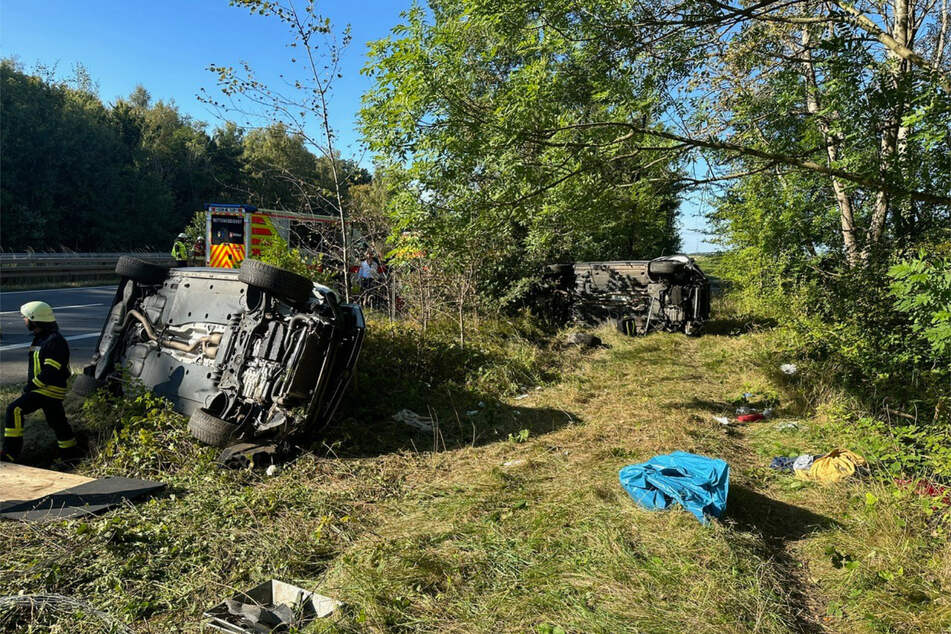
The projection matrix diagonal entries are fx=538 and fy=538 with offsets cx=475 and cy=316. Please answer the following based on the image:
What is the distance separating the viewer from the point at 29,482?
4.01 m

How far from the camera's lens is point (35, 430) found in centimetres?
531

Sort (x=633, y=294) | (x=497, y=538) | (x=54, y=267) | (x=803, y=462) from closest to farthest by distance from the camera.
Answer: (x=497, y=538)
(x=803, y=462)
(x=633, y=294)
(x=54, y=267)

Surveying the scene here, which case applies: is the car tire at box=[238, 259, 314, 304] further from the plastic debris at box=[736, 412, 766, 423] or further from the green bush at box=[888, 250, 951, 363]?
the plastic debris at box=[736, 412, 766, 423]

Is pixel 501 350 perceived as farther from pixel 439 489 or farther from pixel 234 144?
pixel 234 144

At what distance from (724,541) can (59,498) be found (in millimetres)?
4393

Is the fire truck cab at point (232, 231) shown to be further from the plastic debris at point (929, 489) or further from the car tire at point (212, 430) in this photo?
the plastic debris at point (929, 489)

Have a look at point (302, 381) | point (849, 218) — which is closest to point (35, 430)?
point (302, 381)

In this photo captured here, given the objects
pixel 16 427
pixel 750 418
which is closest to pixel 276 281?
pixel 16 427

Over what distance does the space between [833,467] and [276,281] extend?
490 centimetres

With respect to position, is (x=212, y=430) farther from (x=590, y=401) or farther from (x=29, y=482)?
(x=590, y=401)

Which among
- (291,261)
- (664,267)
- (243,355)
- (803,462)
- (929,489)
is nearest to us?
(929,489)

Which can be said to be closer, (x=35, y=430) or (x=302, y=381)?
(x=302, y=381)

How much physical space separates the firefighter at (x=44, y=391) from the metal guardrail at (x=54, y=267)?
14016 millimetres

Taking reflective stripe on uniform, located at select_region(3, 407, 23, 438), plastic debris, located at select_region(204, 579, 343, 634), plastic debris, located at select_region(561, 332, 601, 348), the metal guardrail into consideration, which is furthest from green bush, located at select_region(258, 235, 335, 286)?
the metal guardrail
